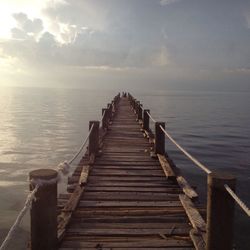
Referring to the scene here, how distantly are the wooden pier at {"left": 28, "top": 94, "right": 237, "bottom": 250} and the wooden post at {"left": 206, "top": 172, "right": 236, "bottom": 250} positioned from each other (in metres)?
0.22

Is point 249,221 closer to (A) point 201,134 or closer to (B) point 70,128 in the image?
(A) point 201,134

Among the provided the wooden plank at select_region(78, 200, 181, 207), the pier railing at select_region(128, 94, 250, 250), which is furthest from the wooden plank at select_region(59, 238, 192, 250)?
the wooden plank at select_region(78, 200, 181, 207)

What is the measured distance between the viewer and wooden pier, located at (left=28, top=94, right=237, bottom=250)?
561 centimetres

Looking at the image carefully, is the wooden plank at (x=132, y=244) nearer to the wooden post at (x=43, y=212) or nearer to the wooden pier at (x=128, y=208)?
the wooden pier at (x=128, y=208)

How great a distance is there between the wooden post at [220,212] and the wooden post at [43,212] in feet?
6.83

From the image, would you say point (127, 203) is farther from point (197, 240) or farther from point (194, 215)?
point (197, 240)

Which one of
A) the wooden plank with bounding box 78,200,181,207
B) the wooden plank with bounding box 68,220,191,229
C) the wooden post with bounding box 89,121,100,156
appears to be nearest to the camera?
the wooden plank with bounding box 68,220,191,229

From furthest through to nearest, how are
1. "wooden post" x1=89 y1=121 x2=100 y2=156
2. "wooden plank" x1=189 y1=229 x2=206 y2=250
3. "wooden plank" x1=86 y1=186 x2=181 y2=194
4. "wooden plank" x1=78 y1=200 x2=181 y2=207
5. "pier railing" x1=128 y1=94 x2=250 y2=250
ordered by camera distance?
"wooden post" x1=89 y1=121 x2=100 y2=156 → "wooden plank" x1=86 y1=186 x2=181 y2=194 → "wooden plank" x1=78 y1=200 x2=181 y2=207 → "wooden plank" x1=189 y1=229 x2=206 y2=250 → "pier railing" x1=128 y1=94 x2=250 y2=250

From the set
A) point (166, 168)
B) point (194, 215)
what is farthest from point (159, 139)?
point (194, 215)

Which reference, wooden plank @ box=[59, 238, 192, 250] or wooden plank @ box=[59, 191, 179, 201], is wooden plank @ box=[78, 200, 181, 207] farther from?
wooden plank @ box=[59, 238, 192, 250]

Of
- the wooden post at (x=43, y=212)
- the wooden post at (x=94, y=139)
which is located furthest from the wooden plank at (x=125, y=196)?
the wooden post at (x=94, y=139)

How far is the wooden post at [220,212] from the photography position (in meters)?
4.33

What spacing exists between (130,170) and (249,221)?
18.0ft

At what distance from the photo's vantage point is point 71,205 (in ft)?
22.9
